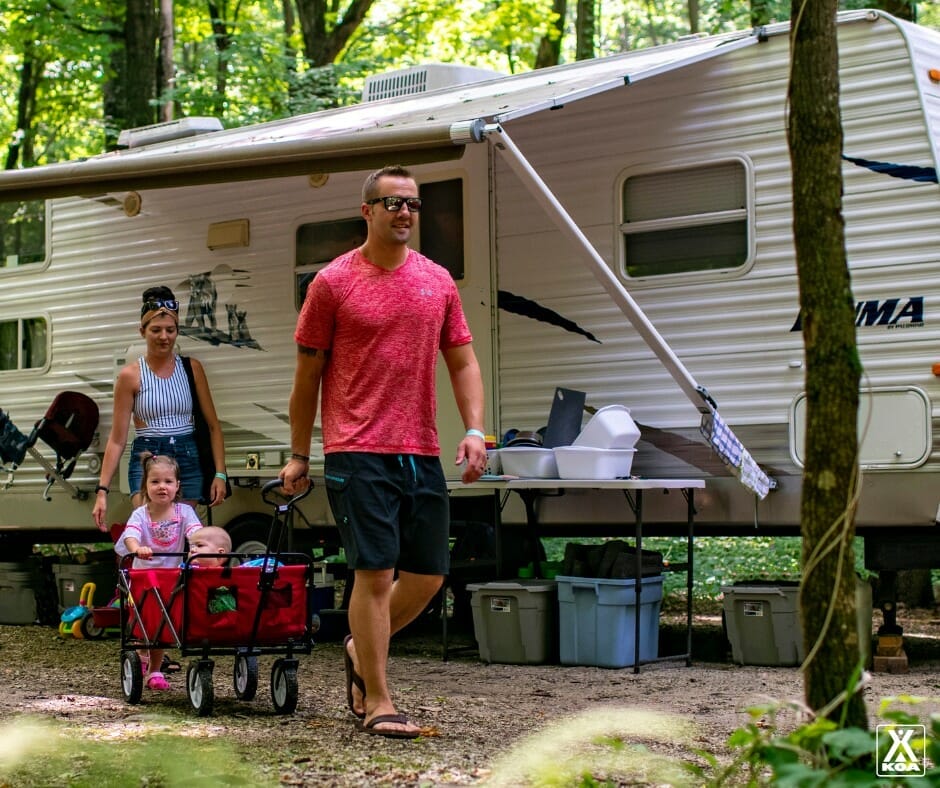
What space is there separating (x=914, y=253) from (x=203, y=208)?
4.61 metres

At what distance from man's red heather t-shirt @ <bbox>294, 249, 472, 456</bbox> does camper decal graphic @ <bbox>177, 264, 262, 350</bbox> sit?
4.07 metres

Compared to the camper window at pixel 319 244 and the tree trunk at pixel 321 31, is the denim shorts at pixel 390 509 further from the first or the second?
the tree trunk at pixel 321 31

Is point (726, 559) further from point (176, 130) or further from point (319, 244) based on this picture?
point (176, 130)

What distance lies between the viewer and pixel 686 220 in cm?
732

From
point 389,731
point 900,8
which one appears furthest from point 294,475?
point 900,8

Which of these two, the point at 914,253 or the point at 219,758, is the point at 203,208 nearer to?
the point at 914,253

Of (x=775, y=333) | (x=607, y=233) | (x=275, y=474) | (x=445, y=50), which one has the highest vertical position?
(x=445, y=50)

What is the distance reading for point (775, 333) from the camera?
7.07 meters

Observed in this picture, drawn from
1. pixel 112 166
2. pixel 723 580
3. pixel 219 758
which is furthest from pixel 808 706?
pixel 723 580

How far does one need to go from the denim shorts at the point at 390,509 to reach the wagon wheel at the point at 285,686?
2.56ft

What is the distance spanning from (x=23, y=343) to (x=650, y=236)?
5.08 metres

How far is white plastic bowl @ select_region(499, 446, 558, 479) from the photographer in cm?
714

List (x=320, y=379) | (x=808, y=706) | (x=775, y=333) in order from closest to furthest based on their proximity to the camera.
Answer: (x=808, y=706)
(x=320, y=379)
(x=775, y=333)
